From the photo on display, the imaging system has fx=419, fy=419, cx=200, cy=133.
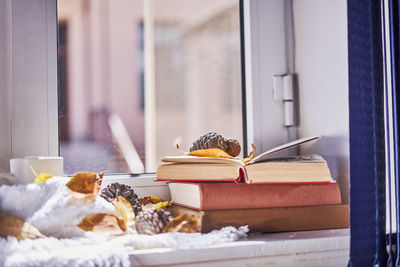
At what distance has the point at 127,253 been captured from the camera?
0.60 meters

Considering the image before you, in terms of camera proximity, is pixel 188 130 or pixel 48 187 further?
pixel 188 130

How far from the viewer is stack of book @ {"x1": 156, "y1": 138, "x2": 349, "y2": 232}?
760mm

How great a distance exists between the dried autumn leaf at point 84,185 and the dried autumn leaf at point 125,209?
7 centimetres

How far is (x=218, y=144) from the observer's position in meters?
0.91

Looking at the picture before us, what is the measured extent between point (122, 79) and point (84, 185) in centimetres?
48

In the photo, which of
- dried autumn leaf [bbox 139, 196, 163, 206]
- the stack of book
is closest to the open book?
the stack of book

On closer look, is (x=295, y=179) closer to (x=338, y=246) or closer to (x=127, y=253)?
(x=338, y=246)

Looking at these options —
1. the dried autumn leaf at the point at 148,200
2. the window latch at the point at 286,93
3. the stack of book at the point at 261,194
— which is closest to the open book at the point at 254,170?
the stack of book at the point at 261,194

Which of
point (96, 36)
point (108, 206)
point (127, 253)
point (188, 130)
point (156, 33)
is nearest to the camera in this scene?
point (127, 253)

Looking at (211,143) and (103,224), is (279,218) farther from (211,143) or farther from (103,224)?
(103,224)

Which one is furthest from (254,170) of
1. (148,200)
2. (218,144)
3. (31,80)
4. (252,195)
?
(31,80)

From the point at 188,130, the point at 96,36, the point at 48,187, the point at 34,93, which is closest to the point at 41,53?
the point at 34,93

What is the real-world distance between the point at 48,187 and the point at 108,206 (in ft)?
0.33

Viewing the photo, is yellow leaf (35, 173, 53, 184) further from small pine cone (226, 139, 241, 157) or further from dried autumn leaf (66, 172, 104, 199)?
small pine cone (226, 139, 241, 157)
